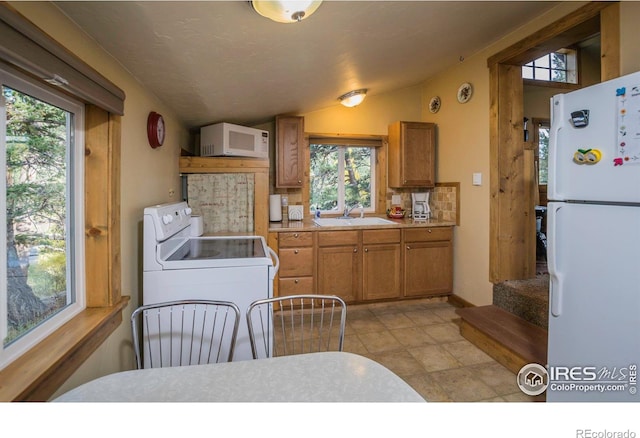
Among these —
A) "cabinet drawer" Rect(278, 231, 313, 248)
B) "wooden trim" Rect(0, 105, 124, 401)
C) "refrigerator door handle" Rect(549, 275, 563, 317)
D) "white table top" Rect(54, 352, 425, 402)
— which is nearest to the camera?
"white table top" Rect(54, 352, 425, 402)

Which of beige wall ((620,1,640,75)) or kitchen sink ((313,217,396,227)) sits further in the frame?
kitchen sink ((313,217,396,227))

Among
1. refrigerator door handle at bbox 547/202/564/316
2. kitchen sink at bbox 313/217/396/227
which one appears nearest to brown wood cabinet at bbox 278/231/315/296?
kitchen sink at bbox 313/217/396/227

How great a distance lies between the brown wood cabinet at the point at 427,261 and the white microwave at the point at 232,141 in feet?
5.60

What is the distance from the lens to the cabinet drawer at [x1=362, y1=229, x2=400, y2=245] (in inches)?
125

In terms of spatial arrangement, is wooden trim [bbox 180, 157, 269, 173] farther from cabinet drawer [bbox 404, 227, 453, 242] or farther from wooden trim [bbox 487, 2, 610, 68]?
wooden trim [bbox 487, 2, 610, 68]

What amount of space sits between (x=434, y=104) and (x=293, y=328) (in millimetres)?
3012

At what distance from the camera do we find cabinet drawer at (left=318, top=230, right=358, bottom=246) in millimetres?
3100

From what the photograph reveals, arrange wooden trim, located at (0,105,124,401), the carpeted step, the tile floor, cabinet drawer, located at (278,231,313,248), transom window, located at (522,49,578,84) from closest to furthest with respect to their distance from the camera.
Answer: wooden trim, located at (0,105,124,401) < the tile floor < the carpeted step < cabinet drawer, located at (278,231,313,248) < transom window, located at (522,49,578,84)

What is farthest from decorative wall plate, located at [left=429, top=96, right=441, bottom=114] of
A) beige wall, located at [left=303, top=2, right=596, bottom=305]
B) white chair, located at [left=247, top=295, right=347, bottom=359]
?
white chair, located at [left=247, top=295, right=347, bottom=359]

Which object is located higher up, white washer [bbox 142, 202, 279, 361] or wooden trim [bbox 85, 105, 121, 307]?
wooden trim [bbox 85, 105, 121, 307]

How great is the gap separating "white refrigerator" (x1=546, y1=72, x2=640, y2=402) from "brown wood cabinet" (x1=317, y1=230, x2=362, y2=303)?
1777 mm

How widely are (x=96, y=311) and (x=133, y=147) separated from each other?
0.88 metres

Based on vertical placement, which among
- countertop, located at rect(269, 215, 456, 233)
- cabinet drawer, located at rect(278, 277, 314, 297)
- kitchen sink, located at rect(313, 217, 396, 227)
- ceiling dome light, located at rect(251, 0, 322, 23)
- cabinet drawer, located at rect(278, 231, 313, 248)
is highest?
ceiling dome light, located at rect(251, 0, 322, 23)
